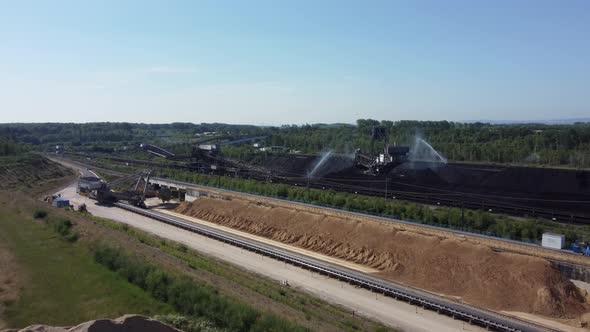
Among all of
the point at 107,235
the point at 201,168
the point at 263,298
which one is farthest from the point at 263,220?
the point at 201,168

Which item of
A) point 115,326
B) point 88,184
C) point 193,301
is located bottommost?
point 193,301

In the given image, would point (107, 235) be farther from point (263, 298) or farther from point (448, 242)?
point (448, 242)

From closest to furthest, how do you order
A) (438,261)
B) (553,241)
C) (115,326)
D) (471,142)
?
(115,326)
(553,241)
(438,261)
(471,142)

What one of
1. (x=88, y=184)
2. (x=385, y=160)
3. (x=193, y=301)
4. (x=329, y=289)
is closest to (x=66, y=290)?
(x=193, y=301)

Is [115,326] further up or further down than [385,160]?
further down

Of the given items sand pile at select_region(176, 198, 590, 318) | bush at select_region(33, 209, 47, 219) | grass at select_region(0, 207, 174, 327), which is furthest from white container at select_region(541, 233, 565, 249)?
bush at select_region(33, 209, 47, 219)

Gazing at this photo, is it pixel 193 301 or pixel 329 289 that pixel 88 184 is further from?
pixel 193 301

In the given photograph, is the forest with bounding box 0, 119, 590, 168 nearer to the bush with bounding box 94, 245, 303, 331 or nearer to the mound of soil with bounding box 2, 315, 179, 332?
the bush with bounding box 94, 245, 303, 331

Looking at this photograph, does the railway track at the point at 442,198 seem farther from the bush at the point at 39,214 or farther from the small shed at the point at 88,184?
the bush at the point at 39,214
